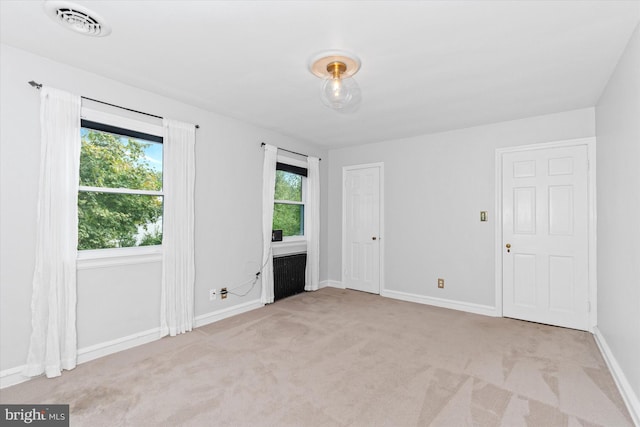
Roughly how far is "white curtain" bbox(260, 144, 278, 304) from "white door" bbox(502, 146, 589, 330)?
3.06 metres

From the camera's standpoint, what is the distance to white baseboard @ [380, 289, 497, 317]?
400cm

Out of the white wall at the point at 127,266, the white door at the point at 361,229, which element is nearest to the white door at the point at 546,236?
the white door at the point at 361,229

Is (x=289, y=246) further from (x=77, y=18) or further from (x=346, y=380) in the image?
(x=77, y=18)

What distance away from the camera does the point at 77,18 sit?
6.38ft

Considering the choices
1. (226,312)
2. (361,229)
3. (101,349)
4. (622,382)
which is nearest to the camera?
(622,382)

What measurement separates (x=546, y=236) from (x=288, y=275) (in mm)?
3415

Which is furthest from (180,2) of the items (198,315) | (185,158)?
(198,315)

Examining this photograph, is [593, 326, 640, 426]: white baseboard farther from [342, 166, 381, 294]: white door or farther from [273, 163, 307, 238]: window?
[273, 163, 307, 238]: window

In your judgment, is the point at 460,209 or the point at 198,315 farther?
the point at 460,209

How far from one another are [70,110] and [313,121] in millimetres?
2464

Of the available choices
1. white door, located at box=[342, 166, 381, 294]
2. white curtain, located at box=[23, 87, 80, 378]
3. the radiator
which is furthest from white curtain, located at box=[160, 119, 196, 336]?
white door, located at box=[342, 166, 381, 294]

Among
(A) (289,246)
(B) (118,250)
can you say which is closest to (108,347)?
(B) (118,250)

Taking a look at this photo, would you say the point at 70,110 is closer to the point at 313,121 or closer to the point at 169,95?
the point at 169,95

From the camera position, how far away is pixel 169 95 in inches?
125
